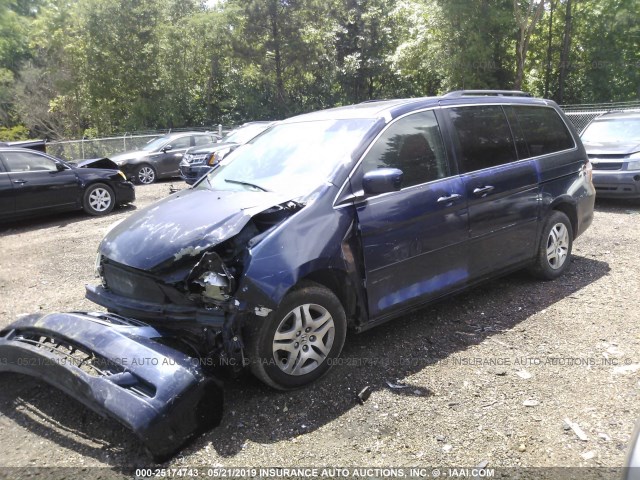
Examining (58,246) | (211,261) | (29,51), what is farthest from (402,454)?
(29,51)

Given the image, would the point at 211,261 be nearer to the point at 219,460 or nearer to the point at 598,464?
the point at 219,460

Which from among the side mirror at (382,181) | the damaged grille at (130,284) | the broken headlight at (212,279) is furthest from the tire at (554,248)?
the damaged grille at (130,284)

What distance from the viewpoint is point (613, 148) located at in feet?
31.1

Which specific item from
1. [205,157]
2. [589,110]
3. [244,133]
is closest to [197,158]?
[205,157]

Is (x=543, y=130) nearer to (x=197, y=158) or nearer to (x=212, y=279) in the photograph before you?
(x=212, y=279)

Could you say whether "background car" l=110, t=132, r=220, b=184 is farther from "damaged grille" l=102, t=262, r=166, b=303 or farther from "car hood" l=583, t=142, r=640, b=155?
"damaged grille" l=102, t=262, r=166, b=303

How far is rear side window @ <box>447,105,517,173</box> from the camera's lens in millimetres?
4406

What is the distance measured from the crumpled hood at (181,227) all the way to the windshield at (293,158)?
223 mm

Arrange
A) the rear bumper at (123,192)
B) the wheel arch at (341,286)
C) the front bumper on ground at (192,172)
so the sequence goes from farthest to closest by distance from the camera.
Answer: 1. the front bumper on ground at (192,172)
2. the rear bumper at (123,192)
3. the wheel arch at (341,286)

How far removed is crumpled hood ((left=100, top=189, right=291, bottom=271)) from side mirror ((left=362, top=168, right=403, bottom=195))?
600 millimetres

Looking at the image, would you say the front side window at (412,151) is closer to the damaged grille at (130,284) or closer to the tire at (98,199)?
the damaged grille at (130,284)

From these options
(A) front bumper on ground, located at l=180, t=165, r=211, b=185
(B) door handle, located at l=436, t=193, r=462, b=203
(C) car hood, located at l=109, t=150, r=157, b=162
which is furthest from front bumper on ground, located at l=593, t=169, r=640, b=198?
(C) car hood, located at l=109, t=150, r=157, b=162

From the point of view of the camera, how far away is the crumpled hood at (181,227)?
127 inches

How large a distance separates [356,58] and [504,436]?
28.0 m
